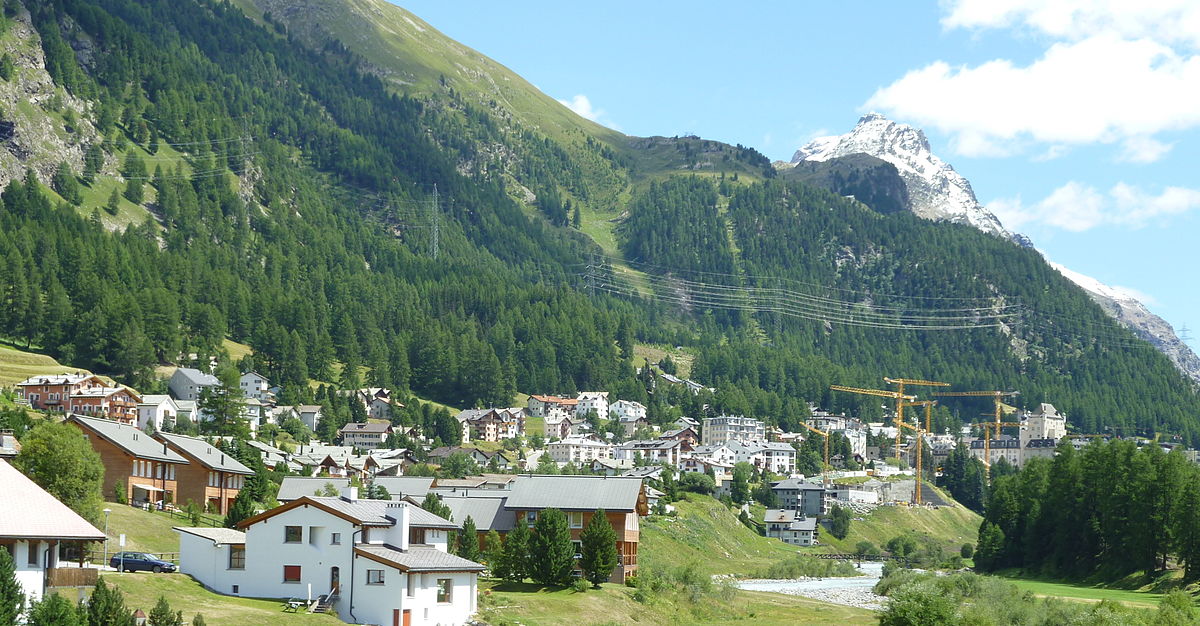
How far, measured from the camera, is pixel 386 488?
136 m

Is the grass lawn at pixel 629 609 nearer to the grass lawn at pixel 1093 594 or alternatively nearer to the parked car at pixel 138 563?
the grass lawn at pixel 1093 594

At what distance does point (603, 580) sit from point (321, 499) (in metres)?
23.7

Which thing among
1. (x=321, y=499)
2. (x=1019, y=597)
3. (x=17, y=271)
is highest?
(x=17, y=271)

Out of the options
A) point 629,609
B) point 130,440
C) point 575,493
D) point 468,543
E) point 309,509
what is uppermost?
point 130,440

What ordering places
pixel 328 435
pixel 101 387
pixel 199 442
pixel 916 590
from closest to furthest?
pixel 916 590 < pixel 199 442 < pixel 101 387 < pixel 328 435

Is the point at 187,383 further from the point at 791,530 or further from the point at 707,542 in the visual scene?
the point at 791,530

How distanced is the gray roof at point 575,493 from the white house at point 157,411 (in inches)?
2931

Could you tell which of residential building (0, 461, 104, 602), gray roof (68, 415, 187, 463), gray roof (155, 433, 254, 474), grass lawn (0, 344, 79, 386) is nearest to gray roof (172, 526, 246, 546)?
residential building (0, 461, 104, 602)

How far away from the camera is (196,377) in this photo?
193 metres

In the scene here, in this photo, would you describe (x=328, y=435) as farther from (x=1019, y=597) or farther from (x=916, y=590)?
(x=916, y=590)

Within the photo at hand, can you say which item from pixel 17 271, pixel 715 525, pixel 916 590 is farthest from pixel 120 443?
pixel 17 271

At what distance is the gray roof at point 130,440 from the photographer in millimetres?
108500

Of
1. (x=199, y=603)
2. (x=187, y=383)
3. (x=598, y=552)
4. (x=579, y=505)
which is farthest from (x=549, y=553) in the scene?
(x=187, y=383)

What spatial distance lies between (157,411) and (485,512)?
250 feet
